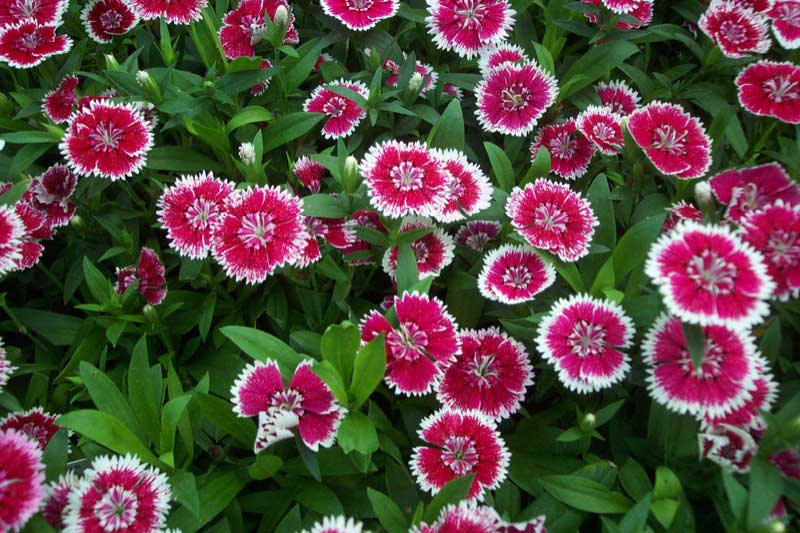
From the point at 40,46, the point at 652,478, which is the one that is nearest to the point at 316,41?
the point at 40,46

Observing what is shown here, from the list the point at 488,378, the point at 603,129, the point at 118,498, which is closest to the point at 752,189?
the point at 603,129

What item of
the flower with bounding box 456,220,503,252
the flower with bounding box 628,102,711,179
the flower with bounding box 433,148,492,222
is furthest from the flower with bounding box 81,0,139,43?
the flower with bounding box 628,102,711,179

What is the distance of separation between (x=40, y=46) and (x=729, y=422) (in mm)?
2447

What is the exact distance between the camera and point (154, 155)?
220 cm

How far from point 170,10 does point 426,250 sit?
125 centimetres

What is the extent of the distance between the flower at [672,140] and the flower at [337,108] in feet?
2.90

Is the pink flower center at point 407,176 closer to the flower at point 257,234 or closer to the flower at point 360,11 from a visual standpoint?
the flower at point 257,234

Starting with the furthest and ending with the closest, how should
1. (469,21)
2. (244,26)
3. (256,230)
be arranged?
1. (244,26)
2. (469,21)
3. (256,230)

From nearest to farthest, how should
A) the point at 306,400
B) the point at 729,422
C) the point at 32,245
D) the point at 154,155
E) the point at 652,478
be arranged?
the point at 729,422 → the point at 306,400 → the point at 652,478 → the point at 32,245 → the point at 154,155

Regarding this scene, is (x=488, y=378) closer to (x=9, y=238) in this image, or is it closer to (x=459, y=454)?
(x=459, y=454)

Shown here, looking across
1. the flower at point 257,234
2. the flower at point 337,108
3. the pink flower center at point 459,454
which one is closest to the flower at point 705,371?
the pink flower center at point 459,454

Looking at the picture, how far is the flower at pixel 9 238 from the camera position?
1.75 m

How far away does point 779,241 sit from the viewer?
56.1 inches

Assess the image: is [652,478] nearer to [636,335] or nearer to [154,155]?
[636,335]
